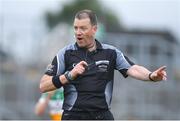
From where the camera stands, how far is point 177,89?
23.7m

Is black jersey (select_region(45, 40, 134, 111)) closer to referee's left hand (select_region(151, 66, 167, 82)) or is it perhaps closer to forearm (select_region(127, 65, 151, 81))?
forearm (select_region(127, 65, 151, 81))

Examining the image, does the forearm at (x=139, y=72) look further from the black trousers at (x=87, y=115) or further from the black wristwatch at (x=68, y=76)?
the black wristwatch at (x=68, y=76)

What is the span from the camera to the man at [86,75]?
358 inches

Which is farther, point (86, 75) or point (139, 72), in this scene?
point (139, 72)

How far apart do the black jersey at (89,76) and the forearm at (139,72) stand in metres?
0.22

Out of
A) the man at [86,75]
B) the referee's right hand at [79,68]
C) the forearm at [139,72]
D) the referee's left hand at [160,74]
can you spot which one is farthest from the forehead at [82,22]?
the referee's left hand at [160,74]

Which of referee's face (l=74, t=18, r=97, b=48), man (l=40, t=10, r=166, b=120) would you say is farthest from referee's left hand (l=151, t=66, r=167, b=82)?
referee's face (l=74, t=18, r=97, b=48)

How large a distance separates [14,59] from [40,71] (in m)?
1.74

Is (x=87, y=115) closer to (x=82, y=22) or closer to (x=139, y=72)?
(x=139, y=72)

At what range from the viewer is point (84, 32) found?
9.09m

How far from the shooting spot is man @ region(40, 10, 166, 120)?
9086 millimetres

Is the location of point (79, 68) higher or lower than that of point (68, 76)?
higher

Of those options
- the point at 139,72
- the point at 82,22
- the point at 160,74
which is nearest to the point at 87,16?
the point at 82,22

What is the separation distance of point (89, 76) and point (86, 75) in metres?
0.04
